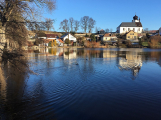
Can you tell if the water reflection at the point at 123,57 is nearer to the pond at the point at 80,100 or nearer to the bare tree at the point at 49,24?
the pond at the point at 80,100

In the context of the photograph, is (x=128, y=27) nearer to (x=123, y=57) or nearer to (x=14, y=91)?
(x=123, y=57)

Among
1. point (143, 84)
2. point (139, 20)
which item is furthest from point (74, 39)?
point (143, 84)

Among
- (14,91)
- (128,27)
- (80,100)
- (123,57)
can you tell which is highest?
(128,27)

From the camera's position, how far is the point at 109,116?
16.3 feet

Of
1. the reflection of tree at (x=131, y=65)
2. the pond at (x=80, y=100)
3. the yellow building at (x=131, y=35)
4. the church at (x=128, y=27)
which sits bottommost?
the pond at (x=80, y=100)

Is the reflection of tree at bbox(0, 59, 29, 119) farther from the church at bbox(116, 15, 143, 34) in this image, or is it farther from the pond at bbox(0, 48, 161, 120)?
the church at bbox(116, 15, 143, 34)

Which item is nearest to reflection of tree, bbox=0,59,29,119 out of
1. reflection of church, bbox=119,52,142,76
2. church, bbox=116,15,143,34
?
reflection of church, bbox=119,52,142,76

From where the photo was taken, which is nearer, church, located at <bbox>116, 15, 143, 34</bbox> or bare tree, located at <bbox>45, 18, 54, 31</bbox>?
bare tree, located at <bbox>45, 18, 54, 31</bbox>

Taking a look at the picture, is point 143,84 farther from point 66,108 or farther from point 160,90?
point 66,108

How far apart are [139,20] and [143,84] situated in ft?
329

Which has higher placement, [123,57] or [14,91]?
[123,57]

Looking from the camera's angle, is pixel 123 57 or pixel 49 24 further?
pixel 123 57

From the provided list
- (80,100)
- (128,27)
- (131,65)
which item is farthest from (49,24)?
(128,27)

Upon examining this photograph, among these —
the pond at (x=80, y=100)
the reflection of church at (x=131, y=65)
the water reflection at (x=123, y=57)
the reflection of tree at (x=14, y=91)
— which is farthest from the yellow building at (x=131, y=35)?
the reflection of tree at (x=14, y=91)
